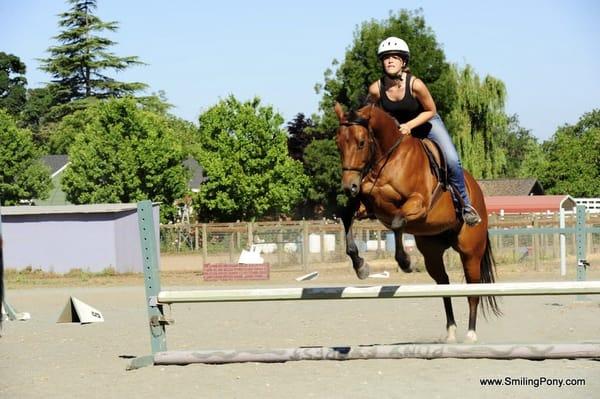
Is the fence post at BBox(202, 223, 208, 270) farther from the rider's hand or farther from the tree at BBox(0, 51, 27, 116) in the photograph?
the tree at BBox(0, 51, 27, 116)

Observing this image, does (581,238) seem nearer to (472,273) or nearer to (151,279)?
(472,273)

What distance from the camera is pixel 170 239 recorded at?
3950 centimetres

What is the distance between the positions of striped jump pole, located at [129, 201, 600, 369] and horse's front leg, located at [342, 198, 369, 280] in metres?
0.16

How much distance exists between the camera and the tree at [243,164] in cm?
5366

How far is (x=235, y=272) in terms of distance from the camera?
2819cm

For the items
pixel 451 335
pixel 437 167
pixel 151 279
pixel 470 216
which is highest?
pixel 437 167

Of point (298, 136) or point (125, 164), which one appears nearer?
point (125, 164)

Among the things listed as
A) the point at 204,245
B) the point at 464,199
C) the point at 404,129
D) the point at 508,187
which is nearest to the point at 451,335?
the point at 464,199

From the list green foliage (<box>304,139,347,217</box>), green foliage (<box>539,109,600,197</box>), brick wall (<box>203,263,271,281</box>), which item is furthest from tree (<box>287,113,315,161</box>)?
brick wall (<box>203,263,271,281</box>)

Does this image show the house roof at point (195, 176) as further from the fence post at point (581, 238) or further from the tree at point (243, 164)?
the fence post at point (581, 238)

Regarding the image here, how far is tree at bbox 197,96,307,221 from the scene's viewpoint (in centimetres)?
5366

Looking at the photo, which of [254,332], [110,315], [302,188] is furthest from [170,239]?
[254,332]

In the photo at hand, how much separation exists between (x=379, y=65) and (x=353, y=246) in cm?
4132

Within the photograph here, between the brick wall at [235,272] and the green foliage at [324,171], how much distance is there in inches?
993
